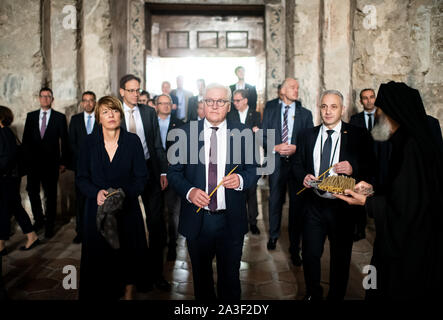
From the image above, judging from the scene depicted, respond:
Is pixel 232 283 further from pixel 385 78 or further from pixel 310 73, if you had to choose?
pixel 310 73

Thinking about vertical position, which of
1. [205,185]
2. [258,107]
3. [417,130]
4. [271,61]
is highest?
[271,61]

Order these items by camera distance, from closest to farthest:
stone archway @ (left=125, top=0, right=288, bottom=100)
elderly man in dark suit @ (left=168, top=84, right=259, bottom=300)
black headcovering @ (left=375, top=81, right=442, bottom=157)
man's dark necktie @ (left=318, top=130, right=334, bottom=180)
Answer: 1. black headcovering @ (left=375, top=81, right=442, bottom=157)
2. elderly man in dark suit @ (left=168, top=84, right=259, bottom=300)
3. man's dark necktie @ (left=318, top=130, right=334, bottom=180)
4. stone archway @ (left=125, top=0, right=288, bottom=100)

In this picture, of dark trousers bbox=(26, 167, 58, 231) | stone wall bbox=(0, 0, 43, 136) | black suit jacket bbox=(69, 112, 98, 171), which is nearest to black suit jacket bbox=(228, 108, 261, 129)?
black suit jacket bbox=(69, 112, 98, 171)

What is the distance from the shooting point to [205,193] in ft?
8.19

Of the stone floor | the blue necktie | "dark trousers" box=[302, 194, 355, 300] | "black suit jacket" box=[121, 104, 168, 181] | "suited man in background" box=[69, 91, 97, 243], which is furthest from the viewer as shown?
the blue necktie

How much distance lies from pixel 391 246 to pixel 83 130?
4.47 m

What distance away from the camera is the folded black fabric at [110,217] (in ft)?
9.09

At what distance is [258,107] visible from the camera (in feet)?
28.7

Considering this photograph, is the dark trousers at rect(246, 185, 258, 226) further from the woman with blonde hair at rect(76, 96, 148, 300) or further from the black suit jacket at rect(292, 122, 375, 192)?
the woman with blonde hair at rect(76, 96, 148, 300)

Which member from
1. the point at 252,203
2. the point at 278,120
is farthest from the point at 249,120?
the point at 252,203

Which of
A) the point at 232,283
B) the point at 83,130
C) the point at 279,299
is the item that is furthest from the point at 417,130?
the point at 83,130

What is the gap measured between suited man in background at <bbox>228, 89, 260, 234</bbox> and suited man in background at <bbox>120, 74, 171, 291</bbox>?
5.88ft

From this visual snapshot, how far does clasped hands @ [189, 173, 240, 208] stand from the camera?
8.15 ft

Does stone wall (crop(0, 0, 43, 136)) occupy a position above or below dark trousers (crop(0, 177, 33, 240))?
above
